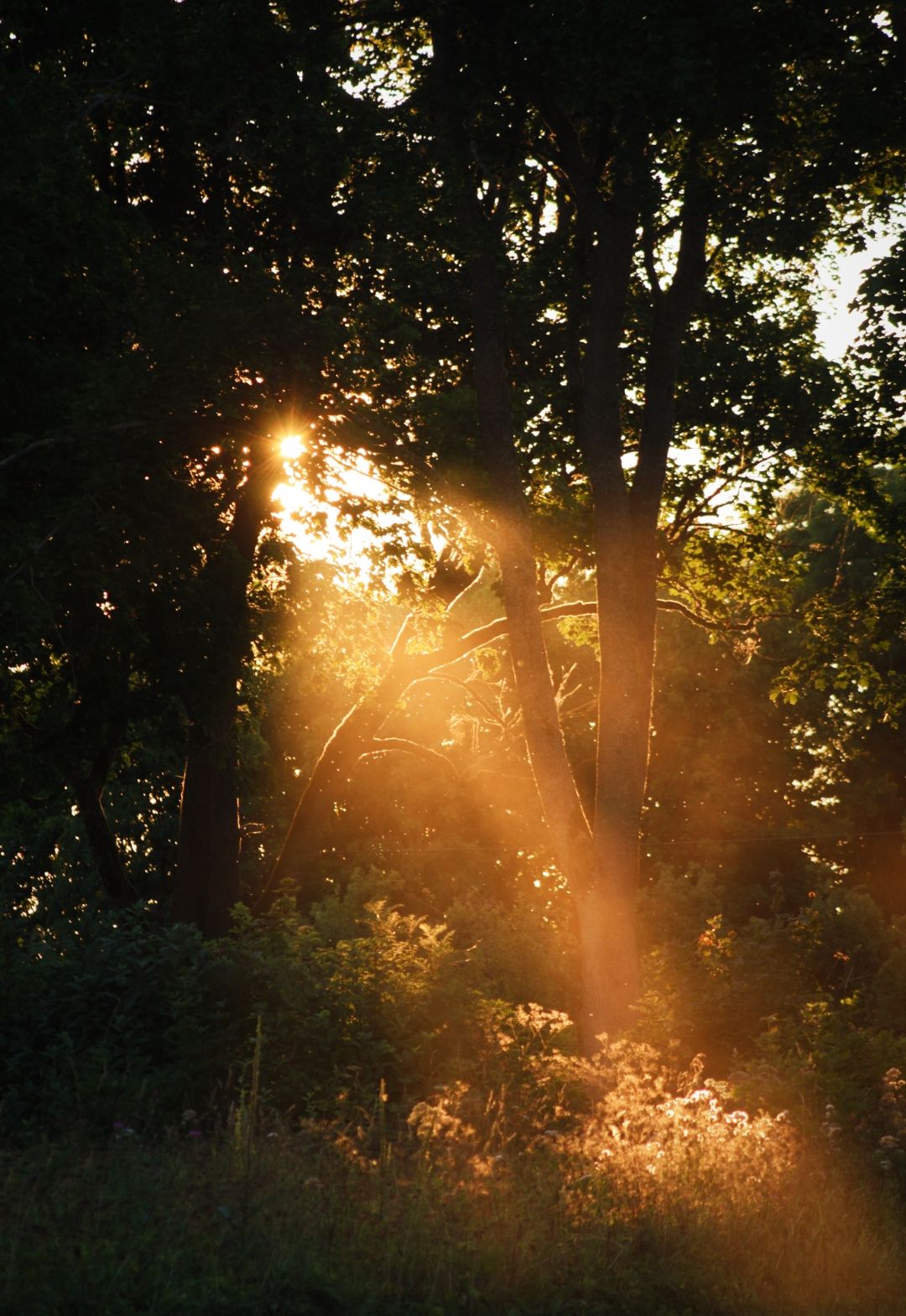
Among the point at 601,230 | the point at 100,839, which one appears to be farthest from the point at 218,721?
the point at 601,230

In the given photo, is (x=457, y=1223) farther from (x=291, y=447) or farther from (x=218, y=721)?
(x=218, y=721)

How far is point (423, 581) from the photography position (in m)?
17.8

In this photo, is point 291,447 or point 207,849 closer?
point 291,447

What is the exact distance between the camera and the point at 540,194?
62.1ft

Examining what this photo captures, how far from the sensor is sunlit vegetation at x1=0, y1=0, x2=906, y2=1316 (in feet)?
22.3

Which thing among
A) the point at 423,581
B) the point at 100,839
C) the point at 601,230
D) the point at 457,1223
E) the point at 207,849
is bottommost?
the point at 457,1223

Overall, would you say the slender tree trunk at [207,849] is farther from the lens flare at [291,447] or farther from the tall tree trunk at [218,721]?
the lens flare at [291,447]

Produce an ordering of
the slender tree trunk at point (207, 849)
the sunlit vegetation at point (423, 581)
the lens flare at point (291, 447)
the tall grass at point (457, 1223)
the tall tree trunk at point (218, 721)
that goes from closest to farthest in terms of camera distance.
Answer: the tall grass at point (457, 1223) < the sunlit vegetation at point (423, 581) < the lens flare at point (291, 447) < the tall tree trunk at point (218, 721) < the slender tree trunk at point (207, 849)

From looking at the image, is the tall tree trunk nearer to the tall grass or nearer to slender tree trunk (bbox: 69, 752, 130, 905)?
slender tree trunk (bbox: 69, 752, 130, 905)

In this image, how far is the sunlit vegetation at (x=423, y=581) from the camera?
267 inches

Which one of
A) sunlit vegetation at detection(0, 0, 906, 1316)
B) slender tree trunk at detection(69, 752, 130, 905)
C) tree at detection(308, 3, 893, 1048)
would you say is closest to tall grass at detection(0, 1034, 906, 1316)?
sunlit vegetation at detection(0, 0, 906, 1316)

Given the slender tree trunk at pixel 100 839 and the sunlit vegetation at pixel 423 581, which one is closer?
the sunlit vegetation at pixel 423 581

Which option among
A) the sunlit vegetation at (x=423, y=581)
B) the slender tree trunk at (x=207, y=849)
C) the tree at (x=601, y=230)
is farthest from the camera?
the slender tree trunk at (x=207, y=849)

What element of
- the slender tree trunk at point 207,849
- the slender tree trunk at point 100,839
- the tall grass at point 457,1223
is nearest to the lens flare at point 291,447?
the slender tree trunk at point 207,849
